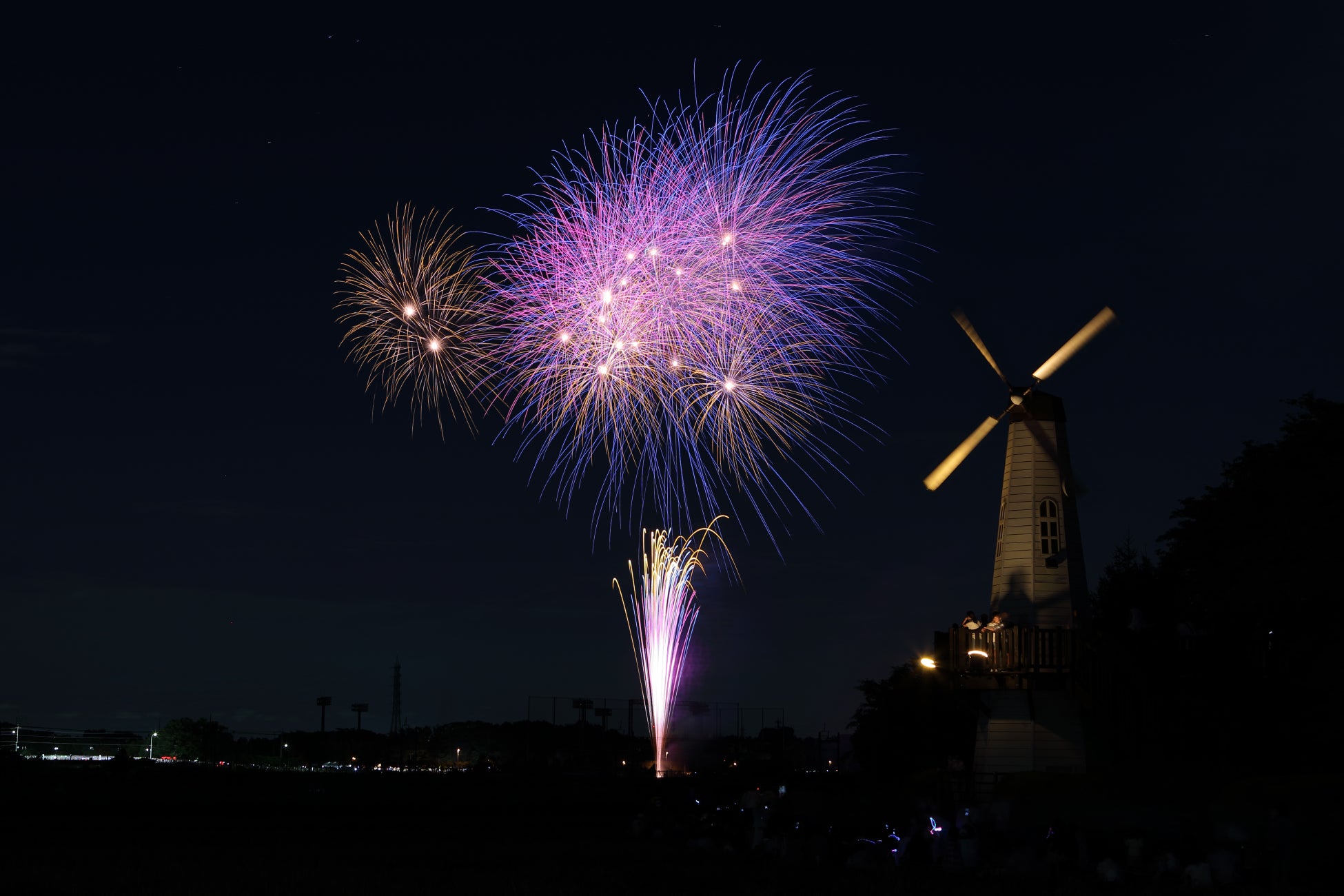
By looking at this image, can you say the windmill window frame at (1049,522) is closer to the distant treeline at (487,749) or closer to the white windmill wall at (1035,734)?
the white windmill wall at (1035,734)

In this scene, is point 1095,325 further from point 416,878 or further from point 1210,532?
point 416,878

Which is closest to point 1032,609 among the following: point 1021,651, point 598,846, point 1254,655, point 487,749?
point 1021,651

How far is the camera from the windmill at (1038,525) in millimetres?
40000

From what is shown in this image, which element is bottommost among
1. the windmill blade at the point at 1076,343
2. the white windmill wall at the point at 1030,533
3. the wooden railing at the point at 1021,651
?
the wooden railing at the point at 1021,651

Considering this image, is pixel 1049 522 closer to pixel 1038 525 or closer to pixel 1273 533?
pixel 1038 525

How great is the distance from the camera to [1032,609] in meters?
40.0

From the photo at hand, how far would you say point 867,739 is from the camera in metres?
67.2

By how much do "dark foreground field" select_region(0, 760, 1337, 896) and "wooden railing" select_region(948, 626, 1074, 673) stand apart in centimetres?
554

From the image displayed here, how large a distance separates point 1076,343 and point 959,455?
205 inches

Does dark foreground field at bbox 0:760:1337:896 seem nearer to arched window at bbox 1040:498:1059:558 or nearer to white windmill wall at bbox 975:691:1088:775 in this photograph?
white windmill wall at bbox 975:691:1088:775

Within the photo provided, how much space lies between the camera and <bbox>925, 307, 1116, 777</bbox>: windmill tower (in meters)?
39.0

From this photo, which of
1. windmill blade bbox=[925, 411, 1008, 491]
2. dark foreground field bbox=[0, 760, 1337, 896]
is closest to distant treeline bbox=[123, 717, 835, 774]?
dark foreground field bbox=[0, 760, 1337, 896]

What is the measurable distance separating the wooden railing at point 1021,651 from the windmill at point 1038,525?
0.79 meters

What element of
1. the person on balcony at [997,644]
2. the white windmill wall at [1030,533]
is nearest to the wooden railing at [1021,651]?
the person on balcony at [997,644]
